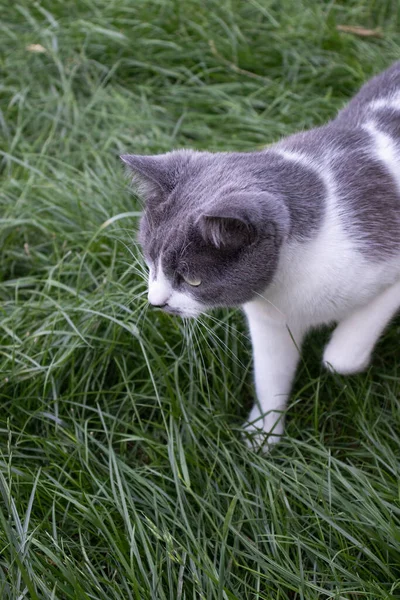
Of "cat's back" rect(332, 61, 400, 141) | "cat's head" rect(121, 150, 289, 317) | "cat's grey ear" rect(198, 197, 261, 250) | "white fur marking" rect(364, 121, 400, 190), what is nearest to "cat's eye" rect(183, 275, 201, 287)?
"cat's head" rect(121, 150, 289, 317)

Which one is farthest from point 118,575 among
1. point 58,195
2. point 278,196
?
point 58,195

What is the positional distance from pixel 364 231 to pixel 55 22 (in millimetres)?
2578

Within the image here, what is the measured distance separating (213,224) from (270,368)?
2.74ft

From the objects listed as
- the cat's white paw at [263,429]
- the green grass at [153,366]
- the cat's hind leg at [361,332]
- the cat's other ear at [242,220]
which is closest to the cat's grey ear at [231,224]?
the cat's other ear at [242,220]

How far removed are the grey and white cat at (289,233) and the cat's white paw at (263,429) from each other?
0.06 metres

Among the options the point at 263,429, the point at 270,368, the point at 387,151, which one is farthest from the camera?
the point at 263,429

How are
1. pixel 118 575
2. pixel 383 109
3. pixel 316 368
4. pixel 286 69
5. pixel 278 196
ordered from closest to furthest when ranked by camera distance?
pixel 278 196 < pixel 118 575 < pixel 383 109 < pixel 316 368 < pixel 286 69

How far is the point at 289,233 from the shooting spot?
206 cm

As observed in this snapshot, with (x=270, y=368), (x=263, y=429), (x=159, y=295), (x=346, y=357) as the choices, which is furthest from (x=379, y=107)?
(x=263, y=429)

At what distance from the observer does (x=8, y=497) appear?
7.00 feet

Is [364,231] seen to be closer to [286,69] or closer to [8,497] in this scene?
[8,497]

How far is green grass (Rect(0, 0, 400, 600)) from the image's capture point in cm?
212

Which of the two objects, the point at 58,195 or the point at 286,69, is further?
the point at 286,69

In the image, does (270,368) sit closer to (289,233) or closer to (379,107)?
(289,233)
